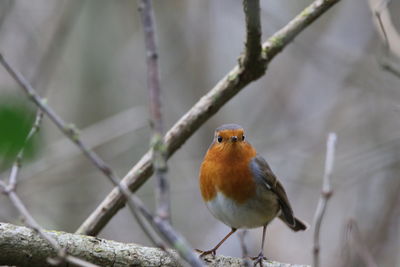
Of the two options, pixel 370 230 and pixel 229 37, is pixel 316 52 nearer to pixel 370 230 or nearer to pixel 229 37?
pixel 229 37

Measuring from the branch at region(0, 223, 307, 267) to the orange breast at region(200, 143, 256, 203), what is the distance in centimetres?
95

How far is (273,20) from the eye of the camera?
639cm

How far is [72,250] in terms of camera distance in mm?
2990

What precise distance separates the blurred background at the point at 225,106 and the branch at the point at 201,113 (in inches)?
99.7

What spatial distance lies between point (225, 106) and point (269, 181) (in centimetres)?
309

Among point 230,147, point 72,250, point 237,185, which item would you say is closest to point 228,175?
point 237,185

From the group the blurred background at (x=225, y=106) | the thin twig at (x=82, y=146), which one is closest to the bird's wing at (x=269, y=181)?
the blurred background at (x=225, y=106)

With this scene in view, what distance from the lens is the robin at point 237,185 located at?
397cm

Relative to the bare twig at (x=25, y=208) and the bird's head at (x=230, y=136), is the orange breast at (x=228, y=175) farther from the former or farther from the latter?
the bare twig at (x=25, y=208)

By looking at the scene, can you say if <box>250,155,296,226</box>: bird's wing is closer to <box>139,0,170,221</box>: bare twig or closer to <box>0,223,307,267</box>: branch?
<box>0,223,307,267</box>: branch

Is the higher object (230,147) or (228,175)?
(230,147)

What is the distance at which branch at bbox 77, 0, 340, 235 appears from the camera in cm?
372

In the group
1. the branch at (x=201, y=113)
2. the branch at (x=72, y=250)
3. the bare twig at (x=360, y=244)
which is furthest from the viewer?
the branch at (x=201, y=113)

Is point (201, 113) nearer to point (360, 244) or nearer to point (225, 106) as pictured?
point (360, 244)
